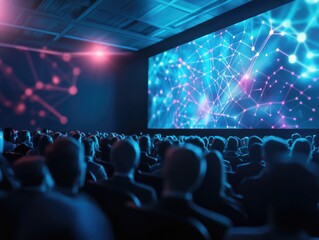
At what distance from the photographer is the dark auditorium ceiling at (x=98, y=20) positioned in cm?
854

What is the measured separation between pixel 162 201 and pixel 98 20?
9.37 metres

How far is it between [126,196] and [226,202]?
0.65 meters

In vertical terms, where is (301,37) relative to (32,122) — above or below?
above

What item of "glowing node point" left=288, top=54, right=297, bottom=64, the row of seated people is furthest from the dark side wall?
the row of seated people

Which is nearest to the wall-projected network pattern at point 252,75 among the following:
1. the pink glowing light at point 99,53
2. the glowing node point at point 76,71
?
the pink glowing light at point 99,53

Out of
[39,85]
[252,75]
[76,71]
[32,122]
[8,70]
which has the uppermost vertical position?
[76,71]

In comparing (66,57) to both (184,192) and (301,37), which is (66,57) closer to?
(301,37)

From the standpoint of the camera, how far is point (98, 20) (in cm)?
974

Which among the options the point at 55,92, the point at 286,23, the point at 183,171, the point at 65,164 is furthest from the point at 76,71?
the point at 183,171

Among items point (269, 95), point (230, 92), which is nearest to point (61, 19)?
point (230, 92)

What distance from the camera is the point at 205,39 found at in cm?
997

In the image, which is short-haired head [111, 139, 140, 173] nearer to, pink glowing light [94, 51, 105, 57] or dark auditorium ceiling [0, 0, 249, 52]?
dark auditorium ceiling [0, 0, 249, 52]

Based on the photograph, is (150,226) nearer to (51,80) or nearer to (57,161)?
(57,161)

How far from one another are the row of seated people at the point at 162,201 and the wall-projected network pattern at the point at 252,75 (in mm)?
5854
